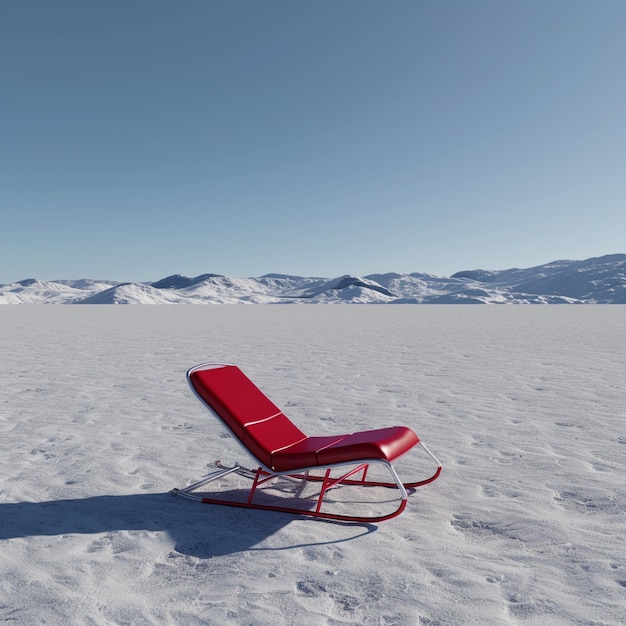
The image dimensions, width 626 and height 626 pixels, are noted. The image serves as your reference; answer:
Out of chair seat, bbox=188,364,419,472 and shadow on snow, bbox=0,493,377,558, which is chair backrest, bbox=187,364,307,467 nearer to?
chair seat, bbox=188,364,419,472

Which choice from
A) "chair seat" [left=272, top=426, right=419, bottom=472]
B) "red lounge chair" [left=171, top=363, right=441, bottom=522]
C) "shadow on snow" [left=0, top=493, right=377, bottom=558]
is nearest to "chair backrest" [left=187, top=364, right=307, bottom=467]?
"red lounge chair" [left=171, top=363, right=441, bottom=522]

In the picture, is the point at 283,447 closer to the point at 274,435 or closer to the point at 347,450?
the point at 274,435

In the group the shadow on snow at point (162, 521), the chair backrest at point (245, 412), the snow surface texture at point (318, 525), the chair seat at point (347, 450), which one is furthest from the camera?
the chair backrest at point (245, 412)

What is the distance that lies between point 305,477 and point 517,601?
2.12 m

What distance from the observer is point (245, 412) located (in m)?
4.30

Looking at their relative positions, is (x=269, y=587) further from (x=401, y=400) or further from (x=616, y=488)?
(x=401, y=400)

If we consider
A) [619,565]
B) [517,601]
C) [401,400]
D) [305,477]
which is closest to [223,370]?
[305,477]

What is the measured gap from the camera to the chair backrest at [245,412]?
4039mm

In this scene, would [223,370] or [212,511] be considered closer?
[212,511]

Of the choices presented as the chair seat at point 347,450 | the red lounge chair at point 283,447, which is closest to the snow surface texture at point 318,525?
the red lounge chair at point 283,447

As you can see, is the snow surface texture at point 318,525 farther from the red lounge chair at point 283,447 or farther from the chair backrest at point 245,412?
the chair backrest at point 245,412

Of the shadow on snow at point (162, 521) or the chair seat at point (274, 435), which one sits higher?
the chair seat at point (274, 435)

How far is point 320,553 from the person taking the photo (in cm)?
327

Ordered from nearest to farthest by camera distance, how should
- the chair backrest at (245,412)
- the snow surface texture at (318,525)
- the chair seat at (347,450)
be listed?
the snow surface texture at (318,525), the chair seat at (347,450), the chair backrest at (245,412)
